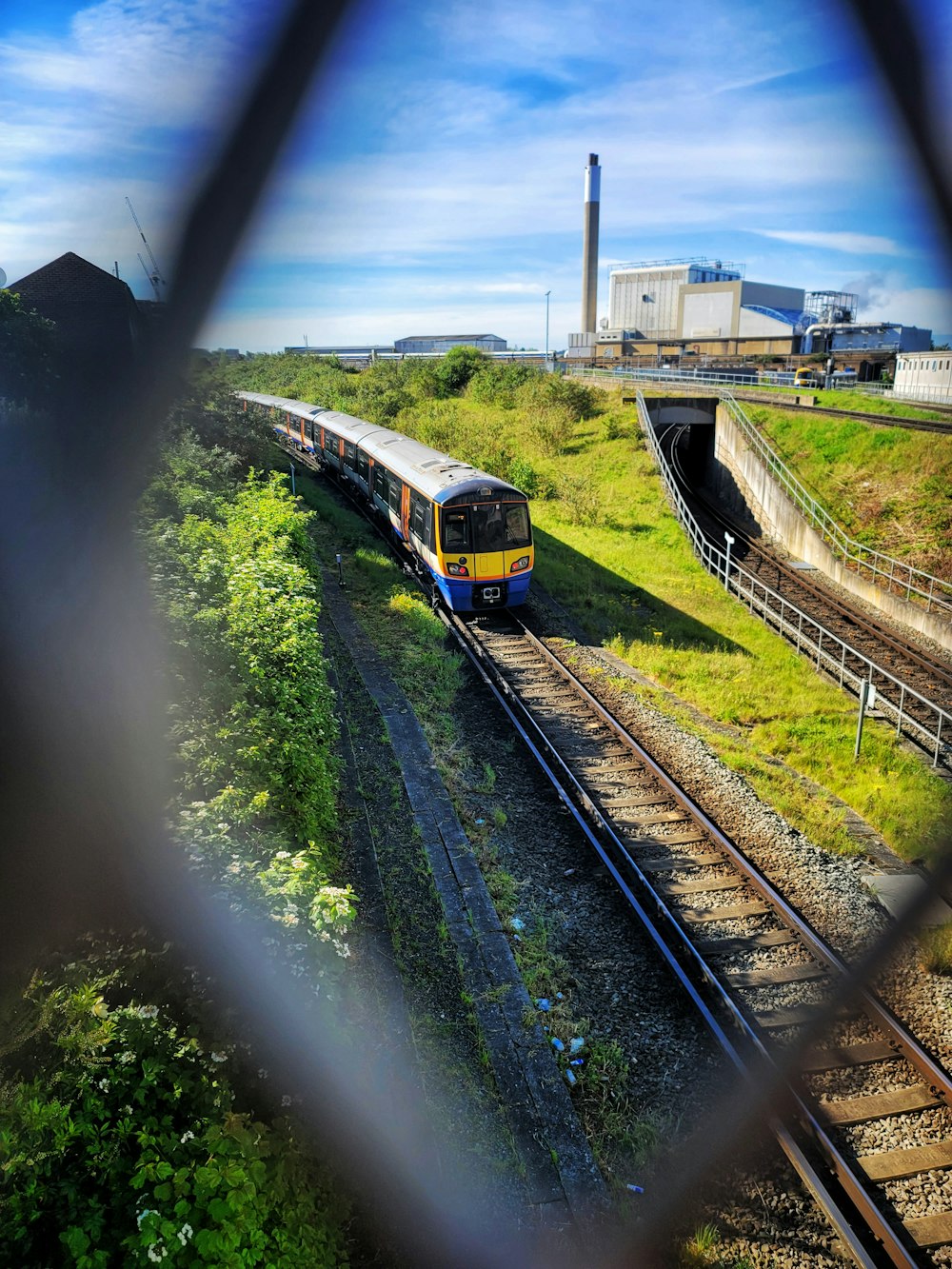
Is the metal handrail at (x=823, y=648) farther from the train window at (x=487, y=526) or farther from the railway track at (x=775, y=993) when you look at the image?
the train window at (x=487, y=526)

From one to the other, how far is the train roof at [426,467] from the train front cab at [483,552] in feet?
0.62

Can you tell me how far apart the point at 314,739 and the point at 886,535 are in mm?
19615

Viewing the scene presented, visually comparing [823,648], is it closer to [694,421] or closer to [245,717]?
[245,717]

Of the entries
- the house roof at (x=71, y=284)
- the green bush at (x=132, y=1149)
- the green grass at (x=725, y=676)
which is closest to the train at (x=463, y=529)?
the green grass at (x=725, y=676)

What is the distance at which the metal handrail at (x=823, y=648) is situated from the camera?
42.5 ft

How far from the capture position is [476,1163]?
16.6 feet

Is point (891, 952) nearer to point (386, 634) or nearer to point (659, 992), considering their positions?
point (659, 992)

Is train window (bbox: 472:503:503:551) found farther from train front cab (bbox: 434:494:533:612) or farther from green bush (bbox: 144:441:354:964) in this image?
green bush (bbox: 144:441:354:964)

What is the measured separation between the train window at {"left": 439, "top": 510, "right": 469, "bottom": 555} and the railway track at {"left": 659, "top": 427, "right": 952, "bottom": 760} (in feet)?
22.4

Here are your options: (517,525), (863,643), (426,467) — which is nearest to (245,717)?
(517,525)

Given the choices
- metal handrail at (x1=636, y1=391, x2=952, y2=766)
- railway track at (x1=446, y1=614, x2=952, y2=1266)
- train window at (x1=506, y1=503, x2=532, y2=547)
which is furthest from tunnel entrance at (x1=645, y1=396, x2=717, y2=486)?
railway track at (x1=446, y1=614, x2=952, y2=1266)

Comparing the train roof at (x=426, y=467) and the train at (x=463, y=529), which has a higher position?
the train roof at (x=426, y=467)

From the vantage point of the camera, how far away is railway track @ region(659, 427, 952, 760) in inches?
546

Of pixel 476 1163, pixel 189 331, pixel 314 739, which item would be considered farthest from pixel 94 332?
pixel 314 739
